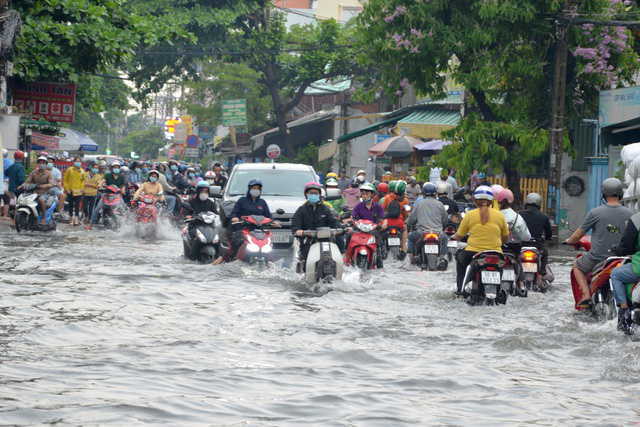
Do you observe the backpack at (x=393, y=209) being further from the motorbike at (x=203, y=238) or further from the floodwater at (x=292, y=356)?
the floodwater at (x=292, y=356)

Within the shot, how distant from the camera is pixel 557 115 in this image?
83.8 feet

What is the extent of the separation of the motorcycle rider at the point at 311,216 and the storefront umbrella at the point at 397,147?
64.7 ft

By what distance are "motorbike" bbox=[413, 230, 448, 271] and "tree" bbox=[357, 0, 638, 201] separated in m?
8.58

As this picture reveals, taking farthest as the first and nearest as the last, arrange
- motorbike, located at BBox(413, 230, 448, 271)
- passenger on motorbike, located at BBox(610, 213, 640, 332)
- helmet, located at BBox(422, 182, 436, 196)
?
1. helmet, located at BBox(422, 182, 436, 196)
2. motorbike, located at BBox(413, 230, 448, 271)
3. passenger on motorbike, located at BBox(610, 213, 640, 332)

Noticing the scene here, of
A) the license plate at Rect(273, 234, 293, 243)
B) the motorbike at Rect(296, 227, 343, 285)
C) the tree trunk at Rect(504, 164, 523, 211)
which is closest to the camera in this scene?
the motorbike at Rect(296, 227, 343, 285)

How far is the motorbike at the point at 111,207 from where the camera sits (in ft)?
87.4

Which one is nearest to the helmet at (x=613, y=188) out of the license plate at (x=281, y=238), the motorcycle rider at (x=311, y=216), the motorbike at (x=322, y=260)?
the motorbike at (x=322, y=260)

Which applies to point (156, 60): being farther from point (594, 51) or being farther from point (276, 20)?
point (594, 51)

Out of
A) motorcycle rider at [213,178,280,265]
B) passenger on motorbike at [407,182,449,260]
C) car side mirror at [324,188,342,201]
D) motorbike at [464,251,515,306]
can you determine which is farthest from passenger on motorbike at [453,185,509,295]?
passenger on motorbike at [407,182,449,260]

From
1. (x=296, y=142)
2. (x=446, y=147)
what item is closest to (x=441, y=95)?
(x=446, y=147)

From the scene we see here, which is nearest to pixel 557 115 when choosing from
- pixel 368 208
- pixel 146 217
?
pixel 368 208

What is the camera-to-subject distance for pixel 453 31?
87.2 ft

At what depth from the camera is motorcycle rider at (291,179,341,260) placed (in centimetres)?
1502

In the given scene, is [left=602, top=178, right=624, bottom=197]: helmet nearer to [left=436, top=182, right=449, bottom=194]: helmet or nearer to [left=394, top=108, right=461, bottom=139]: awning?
[left=436, top=182, right=449, bottom=194]: helmet
